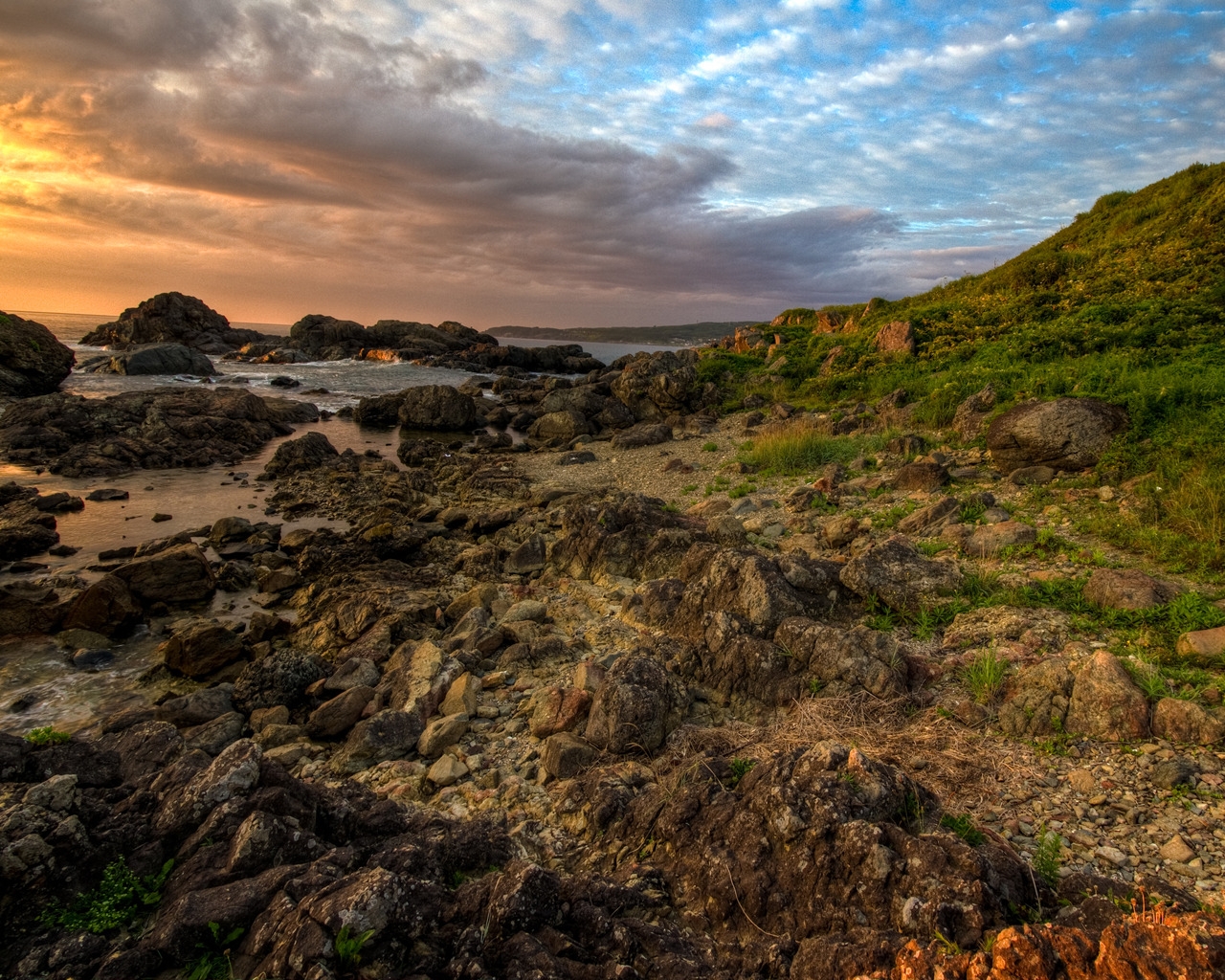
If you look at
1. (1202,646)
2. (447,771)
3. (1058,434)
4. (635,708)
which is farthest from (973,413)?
(447,771)

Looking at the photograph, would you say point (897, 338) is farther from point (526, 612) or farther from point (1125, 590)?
point (526, 612)

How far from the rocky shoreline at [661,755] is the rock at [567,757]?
0.05m

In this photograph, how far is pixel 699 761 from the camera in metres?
5.43

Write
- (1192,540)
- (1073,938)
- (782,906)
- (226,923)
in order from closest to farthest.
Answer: (1073,938) < (226,923) < (782,906) < (1192,540)

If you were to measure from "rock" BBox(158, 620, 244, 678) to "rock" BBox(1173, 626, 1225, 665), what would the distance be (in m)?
13.4

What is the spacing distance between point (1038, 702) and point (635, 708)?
4002 millimetres

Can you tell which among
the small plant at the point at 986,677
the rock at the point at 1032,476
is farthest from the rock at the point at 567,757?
the rock at the point at 1032,476

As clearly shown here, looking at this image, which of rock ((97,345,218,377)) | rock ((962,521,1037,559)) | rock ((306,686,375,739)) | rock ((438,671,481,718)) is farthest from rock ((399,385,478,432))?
rock ((962,521,1037,559))

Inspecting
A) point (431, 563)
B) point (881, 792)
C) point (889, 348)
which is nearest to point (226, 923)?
point (881, 792)

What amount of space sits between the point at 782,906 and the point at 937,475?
11539 mm

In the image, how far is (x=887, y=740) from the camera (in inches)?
235

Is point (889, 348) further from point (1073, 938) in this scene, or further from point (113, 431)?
point (113, 431)

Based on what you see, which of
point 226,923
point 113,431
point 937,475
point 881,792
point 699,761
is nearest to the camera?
point 226,923

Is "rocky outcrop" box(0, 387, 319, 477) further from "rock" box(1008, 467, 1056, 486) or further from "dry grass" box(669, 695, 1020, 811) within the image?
"rock" box(1008, 467, 1056, 486)
